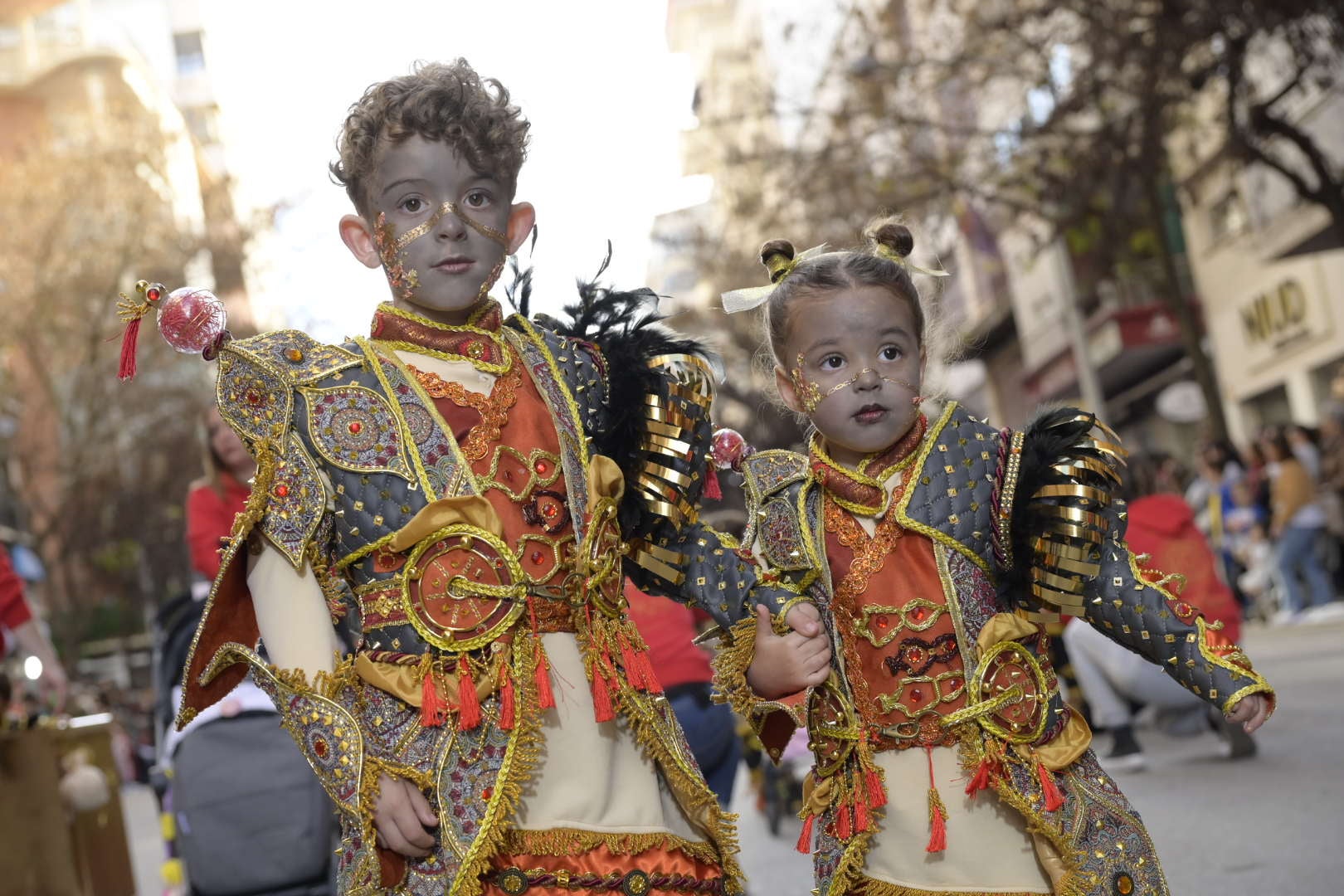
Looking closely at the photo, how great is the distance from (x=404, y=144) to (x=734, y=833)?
1504 millimetres

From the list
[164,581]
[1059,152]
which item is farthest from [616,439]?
[164,581]

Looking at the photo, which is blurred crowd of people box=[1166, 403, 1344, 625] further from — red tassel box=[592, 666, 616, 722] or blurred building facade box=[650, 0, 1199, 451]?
red tassel box=[592, 666, 616, 722]

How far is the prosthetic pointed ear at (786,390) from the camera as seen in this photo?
4078 mm

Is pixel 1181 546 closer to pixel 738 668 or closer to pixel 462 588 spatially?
pixel 738 668

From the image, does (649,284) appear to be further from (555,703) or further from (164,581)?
(164,581)

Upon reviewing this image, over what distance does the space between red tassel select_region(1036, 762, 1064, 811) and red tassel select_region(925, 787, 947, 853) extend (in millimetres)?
216

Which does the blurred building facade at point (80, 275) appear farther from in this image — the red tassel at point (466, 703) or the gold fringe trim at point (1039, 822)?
the red tassel at point (466, 703)

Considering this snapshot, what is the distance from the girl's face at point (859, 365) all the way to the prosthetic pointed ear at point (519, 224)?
2.31 feet

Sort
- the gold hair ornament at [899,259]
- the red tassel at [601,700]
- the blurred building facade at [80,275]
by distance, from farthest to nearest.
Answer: the blurred building facade at [80,275] → the gold hair ornament at [899,259] → the red tassel at [601,700]

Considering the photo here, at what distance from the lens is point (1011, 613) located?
3.84 meters

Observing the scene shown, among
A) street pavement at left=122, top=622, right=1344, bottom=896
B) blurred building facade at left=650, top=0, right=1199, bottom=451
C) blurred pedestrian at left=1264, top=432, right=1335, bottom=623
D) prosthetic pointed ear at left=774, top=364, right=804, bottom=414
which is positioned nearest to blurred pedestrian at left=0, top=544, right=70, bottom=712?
blurred building facade at left=650, top=0, right=1199, bottom=451

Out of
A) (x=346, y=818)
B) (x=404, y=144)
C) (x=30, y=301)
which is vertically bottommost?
(x=346, y=818)

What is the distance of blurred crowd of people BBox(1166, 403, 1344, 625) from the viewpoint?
16.0 m

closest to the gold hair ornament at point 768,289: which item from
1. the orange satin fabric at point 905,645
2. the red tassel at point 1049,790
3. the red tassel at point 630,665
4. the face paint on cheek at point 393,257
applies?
the orange satin fabric at point 905,645
